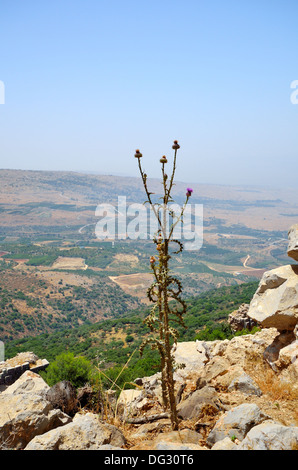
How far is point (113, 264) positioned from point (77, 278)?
92.2ft

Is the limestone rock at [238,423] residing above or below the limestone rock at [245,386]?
above

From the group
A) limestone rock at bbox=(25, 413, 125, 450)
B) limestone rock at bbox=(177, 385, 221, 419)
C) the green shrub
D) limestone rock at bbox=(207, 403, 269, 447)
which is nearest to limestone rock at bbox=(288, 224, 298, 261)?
limestone rock at bbox=(177, 385, 221, 419)

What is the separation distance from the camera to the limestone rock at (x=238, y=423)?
398cm

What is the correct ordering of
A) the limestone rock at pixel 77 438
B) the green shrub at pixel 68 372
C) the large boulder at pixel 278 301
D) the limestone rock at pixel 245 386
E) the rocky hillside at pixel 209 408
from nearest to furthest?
the limestone rock at pixel 77 438 → the rocky hillside at pixel 209 408 → the limestone rock at pixel 245 386 → the large boulder at pixel 278 301 → the green shrub at pixel 68 372

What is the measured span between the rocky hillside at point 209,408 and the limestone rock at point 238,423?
0.04 ft

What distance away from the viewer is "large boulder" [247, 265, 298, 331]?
6.34 m

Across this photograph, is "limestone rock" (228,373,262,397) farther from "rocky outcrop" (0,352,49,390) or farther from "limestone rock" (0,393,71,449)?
"rocky outcrop" (0,352,49,390)

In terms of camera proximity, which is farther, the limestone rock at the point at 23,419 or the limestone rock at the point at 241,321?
the limestone rock at the point at 241,321

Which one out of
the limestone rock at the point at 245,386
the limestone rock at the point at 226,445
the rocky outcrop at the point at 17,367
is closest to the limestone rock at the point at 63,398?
the limestone rock at the point at 245,386

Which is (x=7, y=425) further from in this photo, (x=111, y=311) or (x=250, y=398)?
(x=111, y=311)

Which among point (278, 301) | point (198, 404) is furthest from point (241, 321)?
point (198, 404)

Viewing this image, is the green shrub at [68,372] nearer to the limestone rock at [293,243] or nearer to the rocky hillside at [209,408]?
the rocky hillside at [209,408]

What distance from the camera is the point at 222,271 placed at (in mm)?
119188
